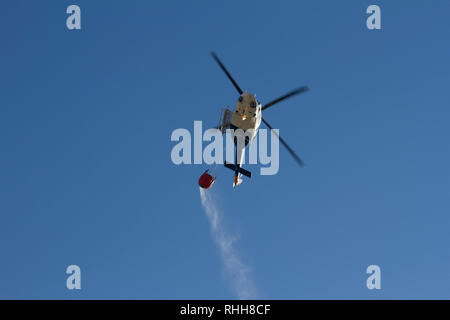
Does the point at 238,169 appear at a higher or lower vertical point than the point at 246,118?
lower

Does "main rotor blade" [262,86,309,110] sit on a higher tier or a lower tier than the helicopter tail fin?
higher

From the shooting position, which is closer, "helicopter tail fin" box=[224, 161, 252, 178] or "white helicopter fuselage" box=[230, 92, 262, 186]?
"white helicopter fuselage" box=[230, 92, 262, 186]

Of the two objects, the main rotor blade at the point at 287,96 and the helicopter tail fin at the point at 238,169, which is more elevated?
the main rotor blade at the point at 287,96

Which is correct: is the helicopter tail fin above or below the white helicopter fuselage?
below

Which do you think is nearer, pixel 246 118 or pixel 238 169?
pixel 246 118

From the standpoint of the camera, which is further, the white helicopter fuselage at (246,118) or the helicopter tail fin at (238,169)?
the helicopter tail fin at (238,169)
